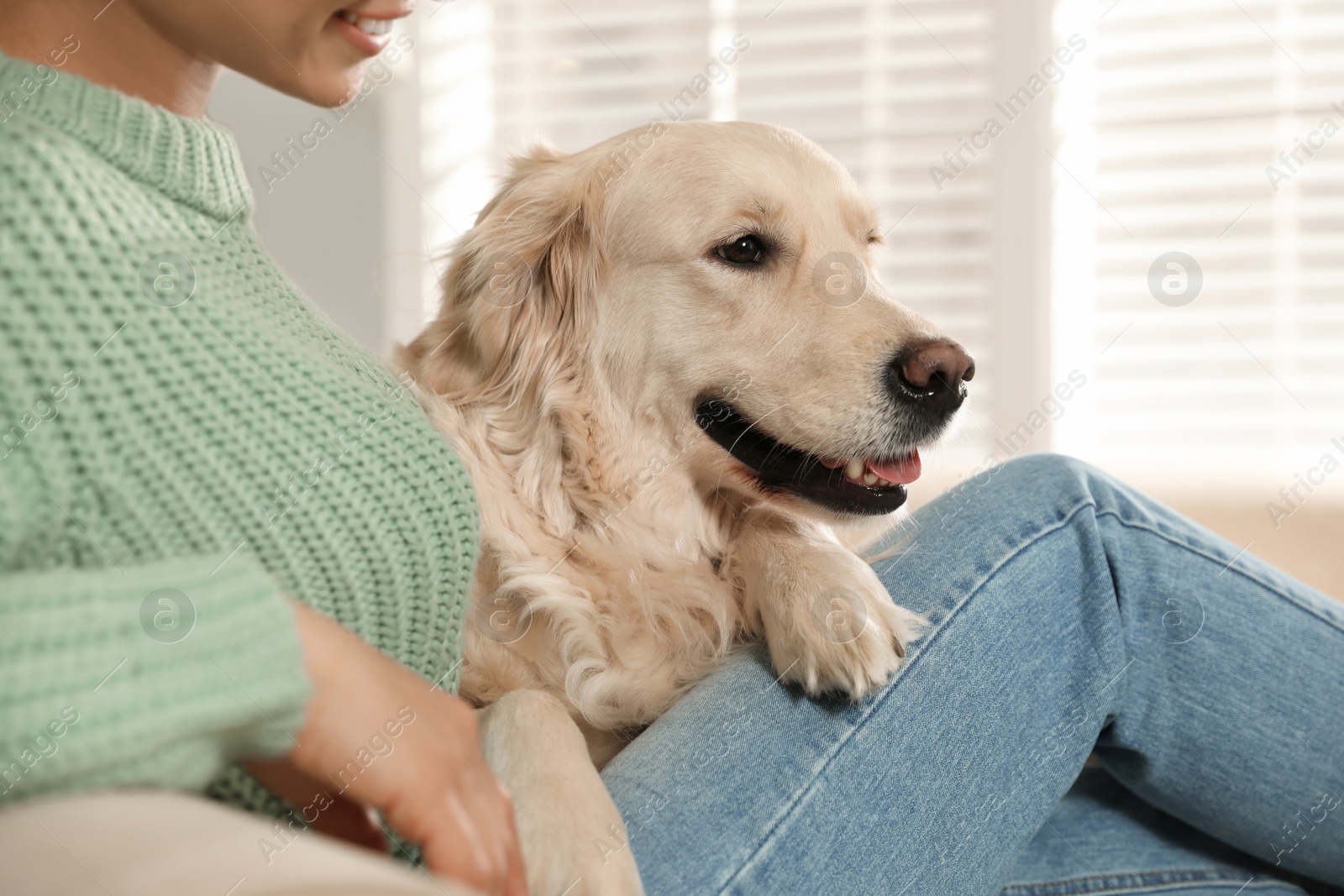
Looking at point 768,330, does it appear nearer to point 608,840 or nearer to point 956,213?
point 608,840

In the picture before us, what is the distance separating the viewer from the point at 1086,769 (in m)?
1.25

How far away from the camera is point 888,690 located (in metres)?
0.84

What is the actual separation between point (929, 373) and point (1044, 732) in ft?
1.27

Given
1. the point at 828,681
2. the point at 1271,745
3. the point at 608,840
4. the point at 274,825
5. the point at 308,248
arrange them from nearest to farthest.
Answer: the point at 274,825 → the point at 608,840 → the point at 828,681 → the point at 1271,745 → the point at 308,248

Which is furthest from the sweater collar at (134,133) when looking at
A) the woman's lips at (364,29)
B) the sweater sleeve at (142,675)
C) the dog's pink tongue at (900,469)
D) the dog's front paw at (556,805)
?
the dog's pink tongue at (900,469)

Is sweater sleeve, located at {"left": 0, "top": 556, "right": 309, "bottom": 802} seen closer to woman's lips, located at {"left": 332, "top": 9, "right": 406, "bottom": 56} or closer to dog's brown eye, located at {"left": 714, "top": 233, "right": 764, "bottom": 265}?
woman's lips, located at {"left": 332, "top": 9, "right": 406, "bottom": 56}

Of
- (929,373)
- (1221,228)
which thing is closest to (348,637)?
(929,373)

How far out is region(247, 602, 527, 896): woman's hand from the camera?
1.67 feet

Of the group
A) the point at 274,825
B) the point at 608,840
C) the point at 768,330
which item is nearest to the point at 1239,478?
the point at 768,330

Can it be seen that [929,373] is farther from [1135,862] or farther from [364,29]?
[364,29]

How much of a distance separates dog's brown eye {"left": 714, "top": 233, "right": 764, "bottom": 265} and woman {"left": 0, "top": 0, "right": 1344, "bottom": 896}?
1.21ft

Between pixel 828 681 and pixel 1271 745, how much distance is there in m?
0.49

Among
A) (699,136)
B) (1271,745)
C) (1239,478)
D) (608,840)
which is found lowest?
(1239,478)

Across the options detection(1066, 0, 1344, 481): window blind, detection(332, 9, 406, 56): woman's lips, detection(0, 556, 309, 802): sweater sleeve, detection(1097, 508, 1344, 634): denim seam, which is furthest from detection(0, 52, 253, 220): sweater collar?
detection(1066, 0, 1344, 481): window blind
